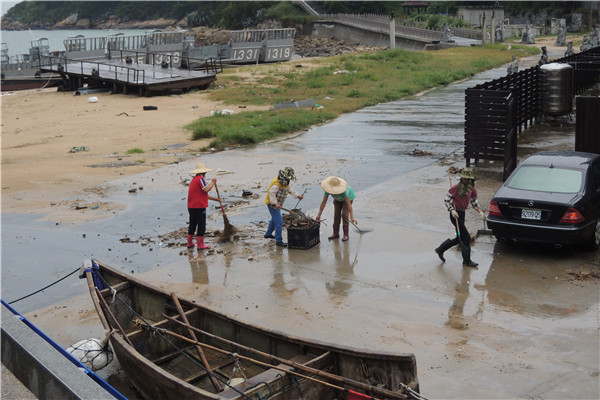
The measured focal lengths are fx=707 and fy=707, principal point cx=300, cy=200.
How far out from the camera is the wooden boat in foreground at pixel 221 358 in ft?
23.4

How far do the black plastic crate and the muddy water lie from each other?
0.45 feet

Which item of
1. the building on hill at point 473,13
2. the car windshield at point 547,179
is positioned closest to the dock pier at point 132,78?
the car windshield at point 547,179

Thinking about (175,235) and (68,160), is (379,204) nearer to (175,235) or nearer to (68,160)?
(175,235)

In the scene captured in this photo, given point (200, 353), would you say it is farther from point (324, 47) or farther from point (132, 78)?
point (324, 47)

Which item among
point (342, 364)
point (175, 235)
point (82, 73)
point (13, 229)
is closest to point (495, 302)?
point (342, 364)

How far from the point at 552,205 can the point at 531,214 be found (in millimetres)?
386

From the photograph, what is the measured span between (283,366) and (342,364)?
2.08 feet

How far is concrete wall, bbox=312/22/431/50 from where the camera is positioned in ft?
272

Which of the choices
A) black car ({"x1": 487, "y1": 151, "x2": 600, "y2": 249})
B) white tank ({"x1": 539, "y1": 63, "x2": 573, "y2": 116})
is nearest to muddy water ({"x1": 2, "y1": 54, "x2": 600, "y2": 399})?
black car ({"x1": 487, "y1": 151, "x2": 600, "y2": 249})

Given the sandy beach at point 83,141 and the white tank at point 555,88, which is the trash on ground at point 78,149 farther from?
the white tank at point 555,88

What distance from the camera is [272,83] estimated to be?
144 ft

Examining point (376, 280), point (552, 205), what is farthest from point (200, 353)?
point (552, 205)

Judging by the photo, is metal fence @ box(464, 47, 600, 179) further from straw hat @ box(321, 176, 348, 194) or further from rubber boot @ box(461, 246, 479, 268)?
straw hat @ box(321, 176, 348, 194)

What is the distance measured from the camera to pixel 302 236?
13.8 metres
